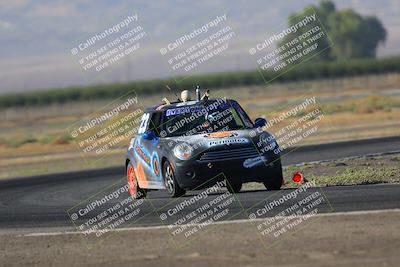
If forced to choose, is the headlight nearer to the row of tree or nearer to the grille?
the grille

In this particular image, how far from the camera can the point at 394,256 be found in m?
9.61

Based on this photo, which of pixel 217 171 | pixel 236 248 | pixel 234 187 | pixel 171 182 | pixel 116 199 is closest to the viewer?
pixel 236 248

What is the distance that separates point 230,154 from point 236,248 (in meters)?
5.52

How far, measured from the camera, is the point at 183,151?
16.1m

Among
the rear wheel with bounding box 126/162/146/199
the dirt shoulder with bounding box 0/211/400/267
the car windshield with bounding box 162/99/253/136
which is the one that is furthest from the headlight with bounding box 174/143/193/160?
the dirt shoulder with bounding box 0/211/400/267

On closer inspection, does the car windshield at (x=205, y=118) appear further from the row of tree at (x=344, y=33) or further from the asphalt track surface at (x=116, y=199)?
the row of tree at (x=344, y=33)

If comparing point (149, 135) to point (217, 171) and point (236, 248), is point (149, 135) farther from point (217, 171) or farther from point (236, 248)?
point (236, 248)

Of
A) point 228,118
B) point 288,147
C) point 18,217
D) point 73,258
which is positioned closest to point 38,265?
point 73,258

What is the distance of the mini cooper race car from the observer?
52.6 feet

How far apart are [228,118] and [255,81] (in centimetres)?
10005

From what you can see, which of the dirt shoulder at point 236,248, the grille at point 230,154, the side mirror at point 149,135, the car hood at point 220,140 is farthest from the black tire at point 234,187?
the dirt shoulder at point 236,248

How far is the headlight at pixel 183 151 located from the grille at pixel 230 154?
221 millimetres

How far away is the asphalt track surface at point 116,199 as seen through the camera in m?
13.7

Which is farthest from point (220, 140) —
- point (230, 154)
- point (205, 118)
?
point (205, 118)
